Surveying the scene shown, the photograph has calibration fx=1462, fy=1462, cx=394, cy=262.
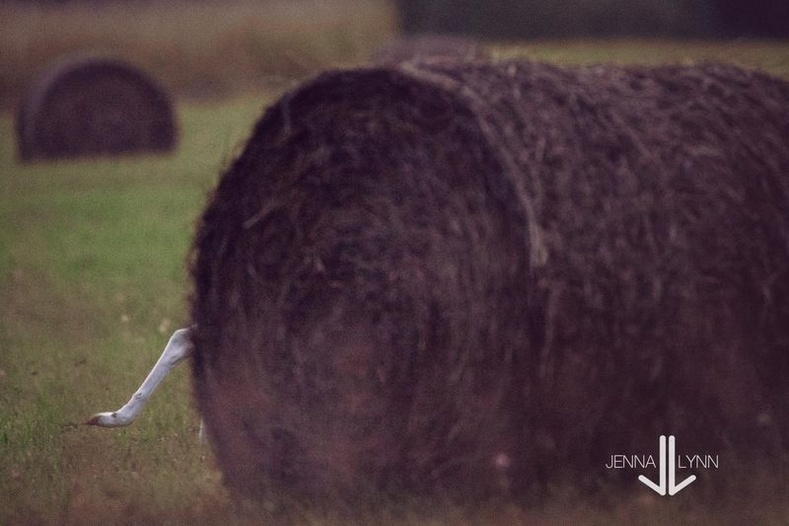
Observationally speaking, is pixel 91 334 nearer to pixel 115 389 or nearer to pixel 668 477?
pixel 115 389

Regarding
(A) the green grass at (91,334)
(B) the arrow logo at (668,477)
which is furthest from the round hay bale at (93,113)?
(B) the arrow logo at (668,477)

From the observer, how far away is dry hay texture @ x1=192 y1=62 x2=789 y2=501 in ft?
18.7

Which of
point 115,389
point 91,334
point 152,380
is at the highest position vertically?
point 152,380

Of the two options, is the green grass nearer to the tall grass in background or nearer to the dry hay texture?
the dry hay texture

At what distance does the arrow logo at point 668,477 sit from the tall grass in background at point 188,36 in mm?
21683

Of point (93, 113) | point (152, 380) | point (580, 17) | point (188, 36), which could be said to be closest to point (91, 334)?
point (152, 380)

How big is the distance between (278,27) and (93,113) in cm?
1324

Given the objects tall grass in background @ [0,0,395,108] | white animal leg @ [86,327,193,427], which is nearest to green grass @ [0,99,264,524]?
white animal leg @ [86,327,193,427]

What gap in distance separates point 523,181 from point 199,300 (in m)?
1.58

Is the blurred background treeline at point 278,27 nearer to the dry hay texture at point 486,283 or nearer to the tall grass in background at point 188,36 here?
the tall grass in background at point 188,36

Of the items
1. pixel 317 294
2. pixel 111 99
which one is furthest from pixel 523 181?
pixel 111 99

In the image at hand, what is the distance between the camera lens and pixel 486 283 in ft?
18.6

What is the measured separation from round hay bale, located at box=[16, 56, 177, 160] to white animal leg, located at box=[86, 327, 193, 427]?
49.6 ft

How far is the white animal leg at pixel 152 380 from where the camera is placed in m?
Answer: 6.34
